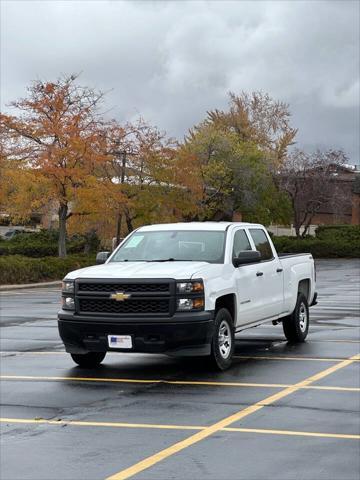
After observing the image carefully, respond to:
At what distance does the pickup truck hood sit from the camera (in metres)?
10.2

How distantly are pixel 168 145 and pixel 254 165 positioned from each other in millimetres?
15379

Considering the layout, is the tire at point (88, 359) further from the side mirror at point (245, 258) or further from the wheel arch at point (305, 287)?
the wheel arch at point (305, 287)

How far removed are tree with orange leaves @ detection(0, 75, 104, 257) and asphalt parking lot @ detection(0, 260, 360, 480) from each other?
22.7m

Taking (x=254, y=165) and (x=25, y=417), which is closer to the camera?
(x=25, y=417)

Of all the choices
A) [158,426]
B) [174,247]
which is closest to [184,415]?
[158,426]

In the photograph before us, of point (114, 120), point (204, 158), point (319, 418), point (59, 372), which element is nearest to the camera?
point (319, 418)

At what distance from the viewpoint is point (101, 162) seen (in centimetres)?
3628

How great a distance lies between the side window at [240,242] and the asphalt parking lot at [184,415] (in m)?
1.58

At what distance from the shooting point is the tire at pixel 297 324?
13.3 metres

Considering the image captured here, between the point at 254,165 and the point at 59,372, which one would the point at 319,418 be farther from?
the point at 254,165

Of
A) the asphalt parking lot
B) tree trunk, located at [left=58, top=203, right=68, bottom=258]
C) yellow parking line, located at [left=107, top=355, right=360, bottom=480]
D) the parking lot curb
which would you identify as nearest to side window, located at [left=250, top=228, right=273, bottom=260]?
the asphalt parking lot

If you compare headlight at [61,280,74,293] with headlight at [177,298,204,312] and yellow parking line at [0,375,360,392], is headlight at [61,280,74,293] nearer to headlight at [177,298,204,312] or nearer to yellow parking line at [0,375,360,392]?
yellow parking line at [0,375,360,392]

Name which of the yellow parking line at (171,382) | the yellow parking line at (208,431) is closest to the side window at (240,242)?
the yellow parking line at (208,431)

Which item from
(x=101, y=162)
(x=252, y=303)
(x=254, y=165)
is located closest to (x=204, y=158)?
(x=254, y=165)
